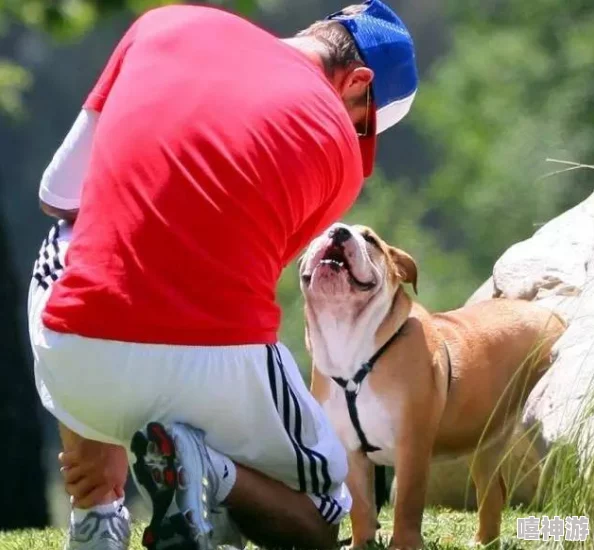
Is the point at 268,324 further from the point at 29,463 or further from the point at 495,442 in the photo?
the point at 29,463

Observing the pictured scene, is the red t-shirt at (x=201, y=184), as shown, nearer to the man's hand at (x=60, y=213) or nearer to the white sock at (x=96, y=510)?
the man's hand at (x=60, y=213)

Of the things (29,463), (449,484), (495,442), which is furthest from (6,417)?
(495,442)

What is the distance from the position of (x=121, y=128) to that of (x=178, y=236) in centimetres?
37

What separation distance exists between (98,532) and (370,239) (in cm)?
151

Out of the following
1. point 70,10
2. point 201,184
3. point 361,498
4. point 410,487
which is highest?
point 201,184

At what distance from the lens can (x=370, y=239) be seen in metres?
5.78

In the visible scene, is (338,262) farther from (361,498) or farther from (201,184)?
(201,184)

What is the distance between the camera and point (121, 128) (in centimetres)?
450

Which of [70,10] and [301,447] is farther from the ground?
[301,447]

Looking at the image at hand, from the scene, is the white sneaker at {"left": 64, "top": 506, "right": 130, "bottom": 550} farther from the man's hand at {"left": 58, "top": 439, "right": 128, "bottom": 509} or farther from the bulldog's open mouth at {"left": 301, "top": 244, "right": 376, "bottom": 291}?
the bulldog's open mouth at {"left": 301, "top": 244, "right": 376, "bottom": 291}

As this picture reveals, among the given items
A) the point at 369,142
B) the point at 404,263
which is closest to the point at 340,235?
the point at 404,263

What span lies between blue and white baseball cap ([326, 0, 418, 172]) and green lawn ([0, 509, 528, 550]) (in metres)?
1.44

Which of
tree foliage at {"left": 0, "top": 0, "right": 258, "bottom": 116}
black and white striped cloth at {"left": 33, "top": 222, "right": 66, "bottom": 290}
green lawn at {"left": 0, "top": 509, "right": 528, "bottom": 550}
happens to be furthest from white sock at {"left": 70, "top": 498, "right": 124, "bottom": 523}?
tree foliage at {"left": 0, "top": 0, "right": 258, "bottom": 116}

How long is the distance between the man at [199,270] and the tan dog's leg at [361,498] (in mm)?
980
